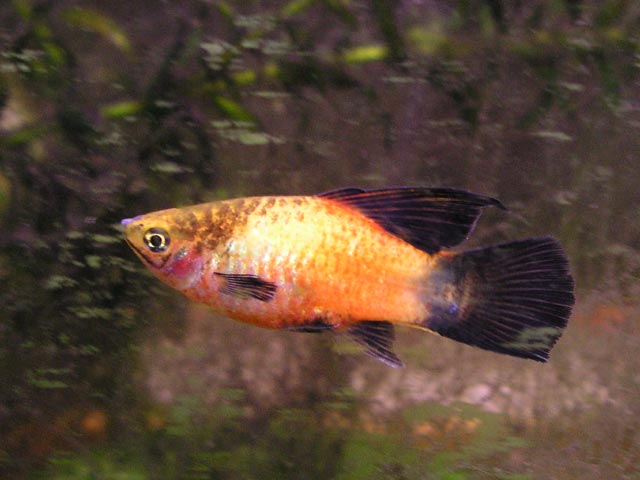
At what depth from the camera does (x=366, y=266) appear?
1.40m

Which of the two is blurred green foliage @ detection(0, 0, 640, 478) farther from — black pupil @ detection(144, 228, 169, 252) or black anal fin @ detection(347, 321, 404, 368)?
black anal fin @ detection(347, 321, 404, 368)

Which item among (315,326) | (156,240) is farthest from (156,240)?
(315,326)

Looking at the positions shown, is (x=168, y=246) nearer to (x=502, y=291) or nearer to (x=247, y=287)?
(x=247, y=287)

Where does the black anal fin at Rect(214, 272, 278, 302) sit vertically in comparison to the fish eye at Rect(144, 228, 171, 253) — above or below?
below

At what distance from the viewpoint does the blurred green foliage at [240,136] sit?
1704 millimetres

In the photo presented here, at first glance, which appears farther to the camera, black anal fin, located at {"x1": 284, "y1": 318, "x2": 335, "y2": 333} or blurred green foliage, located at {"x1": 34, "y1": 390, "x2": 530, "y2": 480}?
blurred green foliage, located at {"x1": 34, "y1": 390, "x2": 530, "y2": 480}

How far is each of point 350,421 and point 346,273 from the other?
0.67 m

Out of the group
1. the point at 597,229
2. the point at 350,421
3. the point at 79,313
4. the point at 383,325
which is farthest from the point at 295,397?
the point at 597,229

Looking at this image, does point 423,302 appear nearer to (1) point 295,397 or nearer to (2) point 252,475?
(1) point 295,397

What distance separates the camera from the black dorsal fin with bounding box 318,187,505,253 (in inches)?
55.7

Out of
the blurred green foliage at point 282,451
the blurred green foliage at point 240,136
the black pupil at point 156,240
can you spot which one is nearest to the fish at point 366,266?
the black pupil at point 156,240

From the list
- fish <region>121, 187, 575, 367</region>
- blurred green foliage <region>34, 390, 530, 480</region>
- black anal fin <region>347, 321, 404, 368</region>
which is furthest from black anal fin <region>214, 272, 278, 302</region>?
blurred green foliage <region>34, 390, 530, 480</region>

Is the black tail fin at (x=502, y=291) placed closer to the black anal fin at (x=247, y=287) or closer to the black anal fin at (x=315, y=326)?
the black anal fin at (x=315, y=326)

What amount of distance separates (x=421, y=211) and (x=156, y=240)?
2.22 feet
